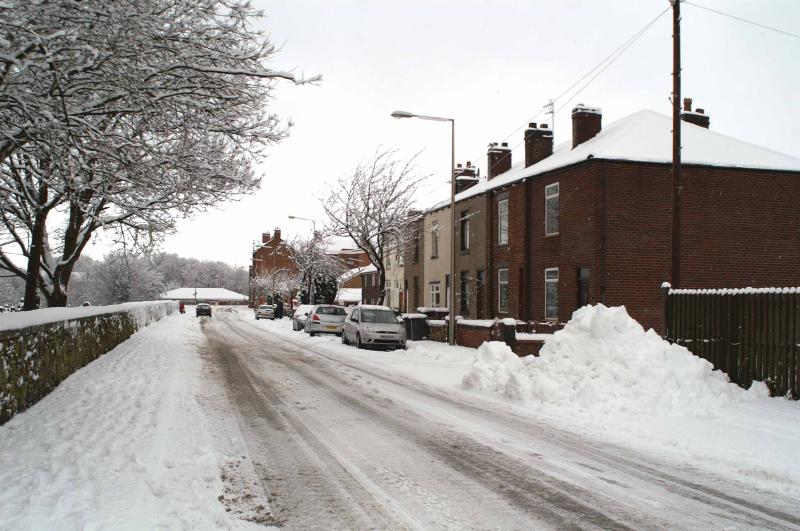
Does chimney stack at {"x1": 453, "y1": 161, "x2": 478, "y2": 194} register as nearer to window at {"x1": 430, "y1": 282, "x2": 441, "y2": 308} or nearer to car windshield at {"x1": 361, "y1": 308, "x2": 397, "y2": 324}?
window at {"x1": 430, "y1": 282, "x2": 441, "y2": 308}

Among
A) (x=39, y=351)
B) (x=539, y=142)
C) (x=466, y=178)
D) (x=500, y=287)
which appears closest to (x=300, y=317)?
(x=466, y=178)

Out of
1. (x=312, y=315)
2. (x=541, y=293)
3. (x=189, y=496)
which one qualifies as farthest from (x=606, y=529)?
(x=312, y=315)

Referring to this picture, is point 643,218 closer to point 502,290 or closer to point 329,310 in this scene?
point 502,290

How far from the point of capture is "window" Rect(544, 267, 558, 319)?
77.0 ft

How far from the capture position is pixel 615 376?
10.3 meters

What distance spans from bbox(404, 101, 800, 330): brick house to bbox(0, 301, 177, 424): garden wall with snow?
15413 mm

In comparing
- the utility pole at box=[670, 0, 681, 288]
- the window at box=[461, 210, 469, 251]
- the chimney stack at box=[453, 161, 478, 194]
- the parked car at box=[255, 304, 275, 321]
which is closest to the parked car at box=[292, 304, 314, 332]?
the window at box=[461, 210, 469, 251]

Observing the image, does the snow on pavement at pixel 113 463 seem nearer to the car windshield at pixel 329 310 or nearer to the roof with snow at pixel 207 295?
the car windshield at pixel 329 310

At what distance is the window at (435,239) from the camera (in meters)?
35.7

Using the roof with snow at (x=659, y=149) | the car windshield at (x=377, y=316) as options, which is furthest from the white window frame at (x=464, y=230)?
the car windshield at (x=377, y=316)

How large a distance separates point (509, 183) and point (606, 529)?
2243 centimetres

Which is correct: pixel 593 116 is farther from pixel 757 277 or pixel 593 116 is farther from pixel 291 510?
pixel 291 510

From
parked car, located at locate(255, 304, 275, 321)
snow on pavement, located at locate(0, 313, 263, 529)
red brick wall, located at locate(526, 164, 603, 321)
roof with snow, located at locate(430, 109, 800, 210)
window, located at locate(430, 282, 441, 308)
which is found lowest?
parked car, located at locate(255, 304, 275, 321)

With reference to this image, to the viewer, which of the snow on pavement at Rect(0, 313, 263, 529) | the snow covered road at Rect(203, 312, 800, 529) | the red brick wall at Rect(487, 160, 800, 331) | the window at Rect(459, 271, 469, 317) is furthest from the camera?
the window at Rect(459, 271, 469, 317)
